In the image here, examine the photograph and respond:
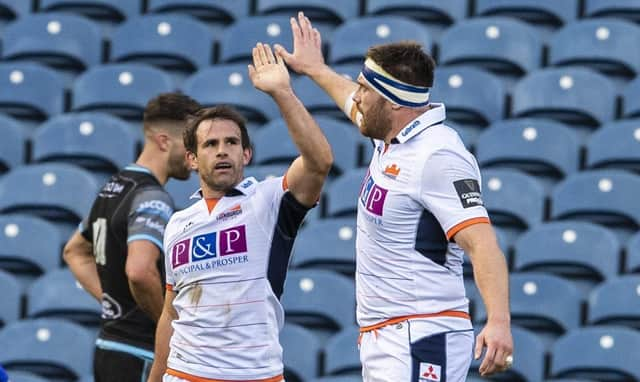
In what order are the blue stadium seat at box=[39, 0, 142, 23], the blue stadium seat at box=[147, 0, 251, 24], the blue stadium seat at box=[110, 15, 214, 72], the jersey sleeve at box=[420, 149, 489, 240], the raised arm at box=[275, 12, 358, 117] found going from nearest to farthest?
the jersey sleeve at box=[420, 149, 489, 240] → the raised arm at box=[275, 12, 358, 117] → the blue stadium seat at box=[110, 15, 214, 72] → the blue stadium seat at box=[147, 0, 251, 24] → the blue stadium seat at box=[39, 0, 142, 23]

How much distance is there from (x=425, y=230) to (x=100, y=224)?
6.20 feet

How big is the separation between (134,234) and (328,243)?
2.54m

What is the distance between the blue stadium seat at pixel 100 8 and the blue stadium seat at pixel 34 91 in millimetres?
892

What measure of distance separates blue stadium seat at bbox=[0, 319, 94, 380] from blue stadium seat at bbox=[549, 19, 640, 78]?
370 centimetres

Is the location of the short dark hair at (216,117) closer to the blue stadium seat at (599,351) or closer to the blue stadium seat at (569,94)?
the blue stadium seat at (599,351)

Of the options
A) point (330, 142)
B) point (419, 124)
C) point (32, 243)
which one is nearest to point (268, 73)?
point (419, 124)

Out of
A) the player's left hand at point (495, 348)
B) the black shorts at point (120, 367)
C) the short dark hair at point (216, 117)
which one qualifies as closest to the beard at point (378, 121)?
the short dark hair at point (216, 117)

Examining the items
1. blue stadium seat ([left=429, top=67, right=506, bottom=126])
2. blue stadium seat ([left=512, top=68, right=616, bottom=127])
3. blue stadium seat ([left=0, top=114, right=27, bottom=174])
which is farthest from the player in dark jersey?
blue stadium seat ([left=512, top=68, right=616, bottom=127])

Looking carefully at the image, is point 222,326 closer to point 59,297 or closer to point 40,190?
point 59,297

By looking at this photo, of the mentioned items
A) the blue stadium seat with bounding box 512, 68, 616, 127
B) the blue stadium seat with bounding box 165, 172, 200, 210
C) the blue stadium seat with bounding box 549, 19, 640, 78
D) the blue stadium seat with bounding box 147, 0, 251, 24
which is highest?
the blue stadium seat with bounding box 147, 0, 251, 24

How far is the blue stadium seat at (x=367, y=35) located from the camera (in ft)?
30.7

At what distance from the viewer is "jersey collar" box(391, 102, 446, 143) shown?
4828 millimetres

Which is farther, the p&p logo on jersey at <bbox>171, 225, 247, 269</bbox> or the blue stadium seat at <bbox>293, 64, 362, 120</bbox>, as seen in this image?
the blue stadium seat at <bbox>293, 64, 362, 120</bbox>

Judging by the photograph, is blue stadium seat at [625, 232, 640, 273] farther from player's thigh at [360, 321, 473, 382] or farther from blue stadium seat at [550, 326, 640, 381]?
player's thigh at [360, 321, 473, 382]
